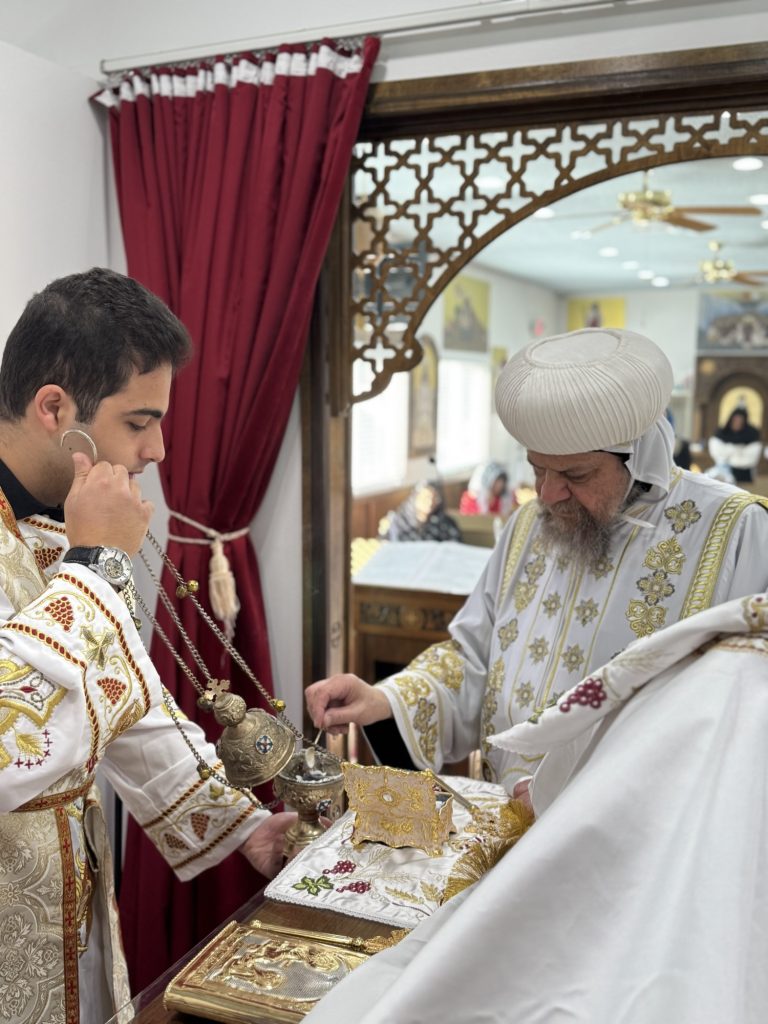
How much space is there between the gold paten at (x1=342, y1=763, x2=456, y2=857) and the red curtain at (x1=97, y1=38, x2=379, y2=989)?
154 cm

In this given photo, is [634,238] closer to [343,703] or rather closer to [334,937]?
[343,703]

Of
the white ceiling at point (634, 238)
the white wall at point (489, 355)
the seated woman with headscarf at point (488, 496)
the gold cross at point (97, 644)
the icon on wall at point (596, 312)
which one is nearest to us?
the gold cross at point (97, 644)

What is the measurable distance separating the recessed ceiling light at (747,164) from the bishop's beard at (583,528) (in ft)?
16.5

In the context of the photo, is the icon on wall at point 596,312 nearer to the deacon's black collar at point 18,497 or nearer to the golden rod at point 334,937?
the deacon's black collar at point 18,497

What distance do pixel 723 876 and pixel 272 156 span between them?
102 inches

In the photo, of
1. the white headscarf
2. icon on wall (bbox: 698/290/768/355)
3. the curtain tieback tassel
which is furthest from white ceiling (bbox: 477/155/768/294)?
the white headscarf

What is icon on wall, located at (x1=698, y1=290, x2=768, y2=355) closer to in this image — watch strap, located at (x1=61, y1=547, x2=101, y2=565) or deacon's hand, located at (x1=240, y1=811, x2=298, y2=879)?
deacon's hand, located at (x1=240, y1=811, x2=298, y2=879)

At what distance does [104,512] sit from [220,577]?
1.64 metres

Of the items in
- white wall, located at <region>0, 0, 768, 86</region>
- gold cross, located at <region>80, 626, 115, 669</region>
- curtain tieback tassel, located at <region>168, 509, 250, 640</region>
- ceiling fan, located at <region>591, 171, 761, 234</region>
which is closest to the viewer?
gold cross, located at <region>80, 626, 115, 669</region>

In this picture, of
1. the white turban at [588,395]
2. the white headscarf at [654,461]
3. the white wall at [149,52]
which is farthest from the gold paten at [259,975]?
the white wall at [149,52]

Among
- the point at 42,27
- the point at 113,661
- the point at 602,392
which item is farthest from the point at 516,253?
the point at 113,661

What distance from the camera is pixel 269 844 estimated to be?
6.22 ft

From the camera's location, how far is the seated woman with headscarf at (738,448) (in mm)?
12323

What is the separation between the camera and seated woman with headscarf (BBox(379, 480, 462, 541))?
248 inches
